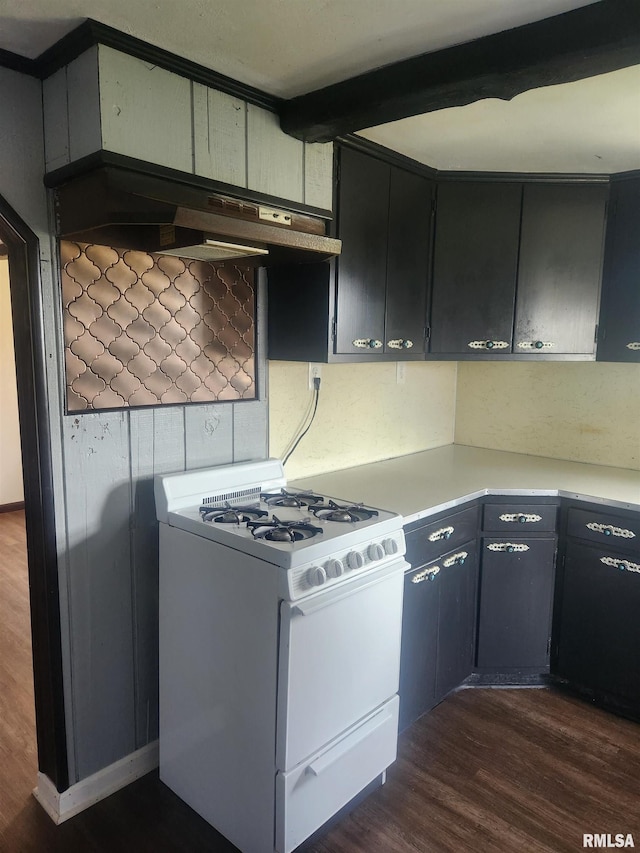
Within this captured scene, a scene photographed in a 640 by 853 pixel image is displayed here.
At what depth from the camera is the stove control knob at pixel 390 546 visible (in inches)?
74.7

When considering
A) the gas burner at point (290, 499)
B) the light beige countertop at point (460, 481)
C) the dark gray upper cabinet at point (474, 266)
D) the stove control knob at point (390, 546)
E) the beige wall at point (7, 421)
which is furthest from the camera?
the beige wall at point (7, 421)

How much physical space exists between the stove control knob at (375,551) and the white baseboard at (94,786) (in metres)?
1.11

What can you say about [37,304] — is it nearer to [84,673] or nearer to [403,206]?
[84,673]

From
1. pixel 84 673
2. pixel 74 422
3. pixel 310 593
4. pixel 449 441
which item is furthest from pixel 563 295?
pixel 84 673

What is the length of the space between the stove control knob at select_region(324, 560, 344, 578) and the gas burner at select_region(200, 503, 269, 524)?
1.04ft

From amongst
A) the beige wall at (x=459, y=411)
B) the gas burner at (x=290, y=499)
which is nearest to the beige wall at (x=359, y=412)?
the beige wall at (x=459, y=411)

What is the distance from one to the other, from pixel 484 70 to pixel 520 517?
5.63 feet

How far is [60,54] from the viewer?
1.61 meters

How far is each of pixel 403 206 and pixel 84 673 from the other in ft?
6.96

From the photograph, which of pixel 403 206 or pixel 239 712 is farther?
pixel 403 206

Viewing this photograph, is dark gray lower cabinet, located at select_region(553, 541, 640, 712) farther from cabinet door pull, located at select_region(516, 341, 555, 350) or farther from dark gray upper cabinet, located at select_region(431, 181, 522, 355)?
dark gray upper cabinet, located at select_region(431, 181, 522, 355)

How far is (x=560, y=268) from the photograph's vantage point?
271cm

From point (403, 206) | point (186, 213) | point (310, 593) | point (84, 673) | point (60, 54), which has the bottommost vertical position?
point (84, 673)

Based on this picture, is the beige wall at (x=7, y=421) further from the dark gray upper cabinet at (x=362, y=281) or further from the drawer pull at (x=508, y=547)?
the drawer pull at (x=508, y=547)
